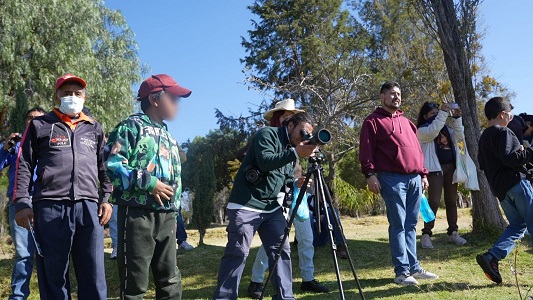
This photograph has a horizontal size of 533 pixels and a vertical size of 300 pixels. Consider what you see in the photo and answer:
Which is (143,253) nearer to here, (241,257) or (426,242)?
(241,257)

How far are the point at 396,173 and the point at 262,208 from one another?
6.13 ft

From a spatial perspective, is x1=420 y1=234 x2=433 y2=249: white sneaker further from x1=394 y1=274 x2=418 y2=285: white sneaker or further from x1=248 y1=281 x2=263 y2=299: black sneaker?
x1=248 y1=281 x2=263 y2=299: black sneaker

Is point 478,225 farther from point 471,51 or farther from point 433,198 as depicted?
point 471,51

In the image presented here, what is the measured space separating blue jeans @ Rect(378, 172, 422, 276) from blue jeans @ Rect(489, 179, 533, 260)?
810mm

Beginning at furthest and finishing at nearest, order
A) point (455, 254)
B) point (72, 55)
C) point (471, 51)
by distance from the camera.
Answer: point (72, 55)
point (471, 51)
point (455, 254)

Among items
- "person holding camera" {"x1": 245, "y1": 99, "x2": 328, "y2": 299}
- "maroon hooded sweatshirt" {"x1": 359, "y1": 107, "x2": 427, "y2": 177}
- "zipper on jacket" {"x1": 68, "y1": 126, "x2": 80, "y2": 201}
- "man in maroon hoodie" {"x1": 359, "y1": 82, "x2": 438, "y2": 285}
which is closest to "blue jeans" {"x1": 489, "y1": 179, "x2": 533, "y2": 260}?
"man in maroon hoodie" {"x1": 359, "y1": 82, "x2": 438, "y2": 285}

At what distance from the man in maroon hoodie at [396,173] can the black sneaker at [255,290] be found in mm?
1450

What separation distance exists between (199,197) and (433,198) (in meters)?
3.96

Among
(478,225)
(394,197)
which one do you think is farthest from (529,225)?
(478,225)

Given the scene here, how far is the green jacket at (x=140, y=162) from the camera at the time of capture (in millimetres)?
3486

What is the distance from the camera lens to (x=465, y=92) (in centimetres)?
813

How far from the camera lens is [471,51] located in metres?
8.39

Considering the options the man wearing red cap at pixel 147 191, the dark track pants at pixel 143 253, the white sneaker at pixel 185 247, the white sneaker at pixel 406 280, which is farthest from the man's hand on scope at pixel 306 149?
the white sneaker at pixel 185 247

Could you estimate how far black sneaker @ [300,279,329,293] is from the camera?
18.2ft
